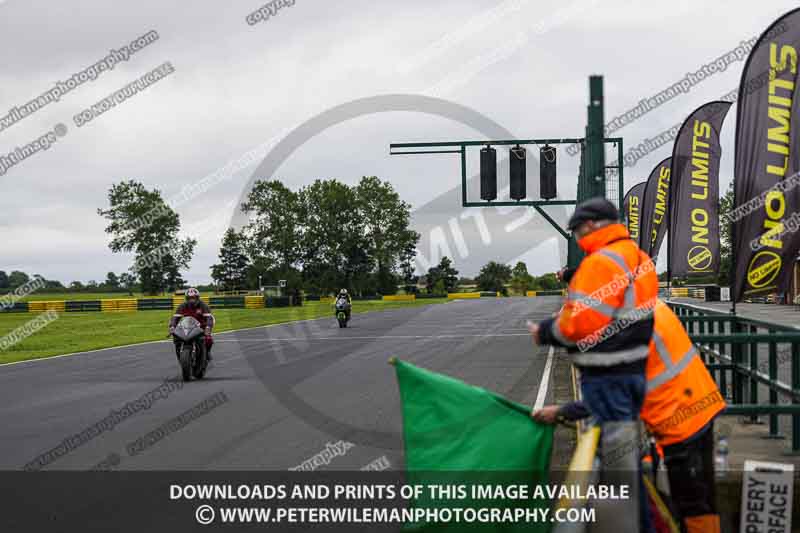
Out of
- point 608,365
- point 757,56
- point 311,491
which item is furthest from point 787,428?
point 608,365

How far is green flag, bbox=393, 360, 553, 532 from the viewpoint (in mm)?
4047

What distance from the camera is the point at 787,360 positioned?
50.6 feet

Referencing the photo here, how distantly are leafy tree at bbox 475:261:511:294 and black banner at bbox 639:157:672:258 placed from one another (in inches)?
3878

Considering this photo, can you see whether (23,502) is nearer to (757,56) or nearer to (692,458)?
(692,458)

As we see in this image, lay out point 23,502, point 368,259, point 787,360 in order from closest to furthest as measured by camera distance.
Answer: point 23,502, point 787,360, point 368,259

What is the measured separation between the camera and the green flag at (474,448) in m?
4.05

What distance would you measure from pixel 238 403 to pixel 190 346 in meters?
3.52

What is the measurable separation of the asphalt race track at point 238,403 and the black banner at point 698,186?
12.4 ft

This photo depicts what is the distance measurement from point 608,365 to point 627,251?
53 centimetres

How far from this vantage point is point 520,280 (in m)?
124

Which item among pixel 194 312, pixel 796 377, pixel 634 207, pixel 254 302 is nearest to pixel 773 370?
pixel 796 377

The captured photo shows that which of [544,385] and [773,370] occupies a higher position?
[773,370]
